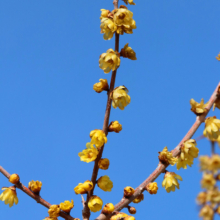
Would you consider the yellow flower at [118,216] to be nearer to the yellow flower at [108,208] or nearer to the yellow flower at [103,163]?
the yellow flower at [108,208]

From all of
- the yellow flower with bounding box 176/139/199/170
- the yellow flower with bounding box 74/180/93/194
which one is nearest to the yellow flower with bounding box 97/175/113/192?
the yellow flower with bounding box 74/180/93/194

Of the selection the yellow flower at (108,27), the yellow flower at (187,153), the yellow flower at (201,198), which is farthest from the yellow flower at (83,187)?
the yellow flower at (201,198)

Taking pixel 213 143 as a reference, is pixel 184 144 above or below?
above

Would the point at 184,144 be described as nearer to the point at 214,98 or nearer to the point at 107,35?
the point at 214,98

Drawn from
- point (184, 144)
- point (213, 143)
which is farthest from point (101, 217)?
point (213, 143)

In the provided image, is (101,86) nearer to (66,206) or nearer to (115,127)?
(115,127)
